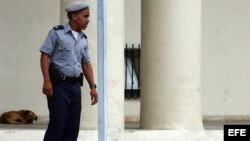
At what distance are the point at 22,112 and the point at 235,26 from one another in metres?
4.13

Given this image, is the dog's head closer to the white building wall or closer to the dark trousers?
the white building wall

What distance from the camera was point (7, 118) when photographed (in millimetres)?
19562

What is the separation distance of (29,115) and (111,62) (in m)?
4.37

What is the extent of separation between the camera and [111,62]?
15.7m

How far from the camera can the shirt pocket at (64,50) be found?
12391 millimetres

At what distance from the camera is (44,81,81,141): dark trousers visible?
12227 mm

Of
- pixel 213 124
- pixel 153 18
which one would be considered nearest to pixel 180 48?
pixel 153 18

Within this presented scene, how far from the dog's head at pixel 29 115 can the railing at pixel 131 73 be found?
177 cm

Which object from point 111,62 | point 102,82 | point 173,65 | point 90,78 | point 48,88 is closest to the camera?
point 102,82

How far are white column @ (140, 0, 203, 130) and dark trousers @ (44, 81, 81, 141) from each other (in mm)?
3725

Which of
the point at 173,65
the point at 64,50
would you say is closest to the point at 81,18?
the point at 64,50

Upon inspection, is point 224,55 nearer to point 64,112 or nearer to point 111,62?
point 111,62

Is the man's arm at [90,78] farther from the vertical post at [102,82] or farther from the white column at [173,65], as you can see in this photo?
the white column at [173,65]

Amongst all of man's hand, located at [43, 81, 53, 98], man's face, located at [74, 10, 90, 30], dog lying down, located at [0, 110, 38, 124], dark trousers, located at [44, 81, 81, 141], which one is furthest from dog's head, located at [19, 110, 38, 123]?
man's hand, located at [43, 81, 53, 98]
